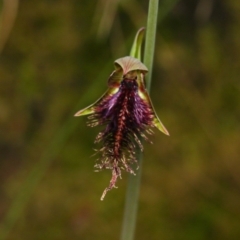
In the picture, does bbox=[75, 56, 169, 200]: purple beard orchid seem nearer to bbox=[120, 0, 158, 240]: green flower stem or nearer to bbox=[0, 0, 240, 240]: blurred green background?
bbox=[120, 0, 158, 240]: green flower stem

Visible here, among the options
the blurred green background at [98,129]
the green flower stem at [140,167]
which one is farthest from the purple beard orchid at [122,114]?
the blurred green background at [98,129]

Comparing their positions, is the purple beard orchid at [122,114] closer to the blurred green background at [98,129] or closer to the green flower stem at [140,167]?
the green flower stem at [140,167]

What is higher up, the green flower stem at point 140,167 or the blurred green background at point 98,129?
the blurred green background at point 98,129

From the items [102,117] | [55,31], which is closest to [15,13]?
[55,31]

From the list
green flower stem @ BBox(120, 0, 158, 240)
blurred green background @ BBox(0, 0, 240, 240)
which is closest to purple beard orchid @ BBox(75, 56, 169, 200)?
green flower stem @ BBox(120, 0, 158, 240)

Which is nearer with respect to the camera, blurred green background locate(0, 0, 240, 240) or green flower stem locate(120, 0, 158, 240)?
green flower stem locate(120, 0, 158, 240)

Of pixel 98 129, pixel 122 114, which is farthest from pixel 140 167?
pixel 98 129
